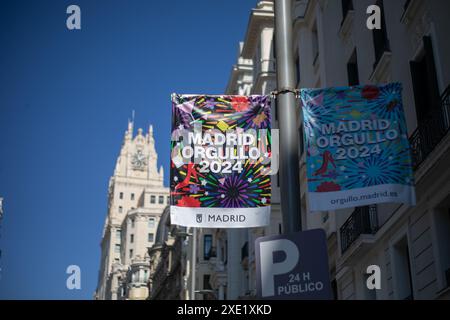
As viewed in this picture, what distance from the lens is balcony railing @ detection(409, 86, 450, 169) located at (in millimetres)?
14742

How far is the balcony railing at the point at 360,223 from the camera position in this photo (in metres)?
19.6

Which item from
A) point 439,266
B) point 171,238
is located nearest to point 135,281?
point 171,238

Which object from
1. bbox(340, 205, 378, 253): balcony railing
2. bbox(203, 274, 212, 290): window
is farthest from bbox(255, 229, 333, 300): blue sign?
bbox(203, 274, 212, 290): window

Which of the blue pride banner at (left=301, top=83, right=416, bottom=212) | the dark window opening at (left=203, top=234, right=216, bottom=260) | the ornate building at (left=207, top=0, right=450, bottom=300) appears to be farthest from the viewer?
the dark window opening at (left=203, top=234, right=216, bottom=260)

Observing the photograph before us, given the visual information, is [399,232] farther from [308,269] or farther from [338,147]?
[308,269]

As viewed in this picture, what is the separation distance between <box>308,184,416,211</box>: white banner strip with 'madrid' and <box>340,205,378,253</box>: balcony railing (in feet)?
30.6

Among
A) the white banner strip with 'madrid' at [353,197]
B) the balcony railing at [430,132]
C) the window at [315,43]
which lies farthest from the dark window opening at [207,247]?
the white banner strip with 'madrid' at [353,197]

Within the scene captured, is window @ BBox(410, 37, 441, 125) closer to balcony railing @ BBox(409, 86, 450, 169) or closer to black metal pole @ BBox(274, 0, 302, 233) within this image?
balcony railing @ BBox(409, 86, 450, 169)

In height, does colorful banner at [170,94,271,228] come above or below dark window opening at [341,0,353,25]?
below

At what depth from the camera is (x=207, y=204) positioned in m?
10.3

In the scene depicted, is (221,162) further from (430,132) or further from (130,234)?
(130,234)

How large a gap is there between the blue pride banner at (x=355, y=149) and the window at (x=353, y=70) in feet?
39.8

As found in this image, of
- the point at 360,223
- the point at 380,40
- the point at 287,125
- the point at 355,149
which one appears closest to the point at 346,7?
the point at 380,40
